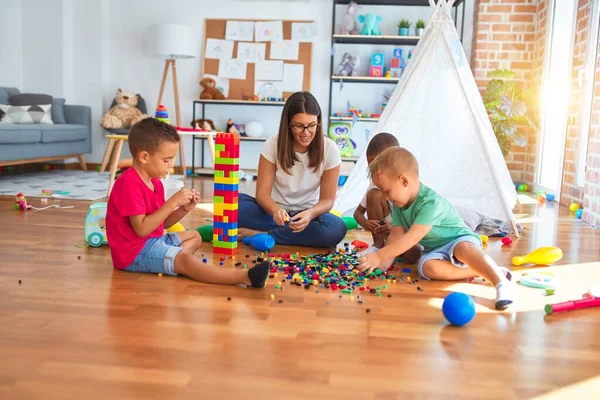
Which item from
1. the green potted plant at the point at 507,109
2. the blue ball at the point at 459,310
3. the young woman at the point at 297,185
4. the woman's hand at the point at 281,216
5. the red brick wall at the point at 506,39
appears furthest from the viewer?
the red brick wall at the point at 506,39

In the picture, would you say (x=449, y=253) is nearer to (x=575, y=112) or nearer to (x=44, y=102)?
(x=575, y=112)

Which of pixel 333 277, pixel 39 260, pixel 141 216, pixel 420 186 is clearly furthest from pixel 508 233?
pixel 39 260

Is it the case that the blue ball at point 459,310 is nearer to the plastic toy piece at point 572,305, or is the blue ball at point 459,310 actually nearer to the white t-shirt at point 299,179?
the plastic toy piece at point 572,305

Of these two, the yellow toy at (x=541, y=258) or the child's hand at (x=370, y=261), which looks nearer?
the child's hand at (x=370, y=261)

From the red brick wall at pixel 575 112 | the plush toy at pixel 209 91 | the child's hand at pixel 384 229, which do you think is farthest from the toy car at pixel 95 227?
the plush toy at pixel 209 91

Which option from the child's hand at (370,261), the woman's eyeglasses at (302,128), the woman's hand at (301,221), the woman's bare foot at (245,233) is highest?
the woman's eyeglasses at (302,128)

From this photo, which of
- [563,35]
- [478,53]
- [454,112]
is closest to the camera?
[454,112]

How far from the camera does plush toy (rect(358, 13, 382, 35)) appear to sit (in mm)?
5527

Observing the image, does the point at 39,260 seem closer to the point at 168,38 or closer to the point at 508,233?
the point at 508,233

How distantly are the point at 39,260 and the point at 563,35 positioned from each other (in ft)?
14.0

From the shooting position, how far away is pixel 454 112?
3477 millimetres

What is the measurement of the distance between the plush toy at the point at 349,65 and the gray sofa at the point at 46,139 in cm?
255

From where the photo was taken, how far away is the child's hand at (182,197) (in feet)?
6.34

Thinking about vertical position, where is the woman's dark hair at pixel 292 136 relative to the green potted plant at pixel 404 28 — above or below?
below
